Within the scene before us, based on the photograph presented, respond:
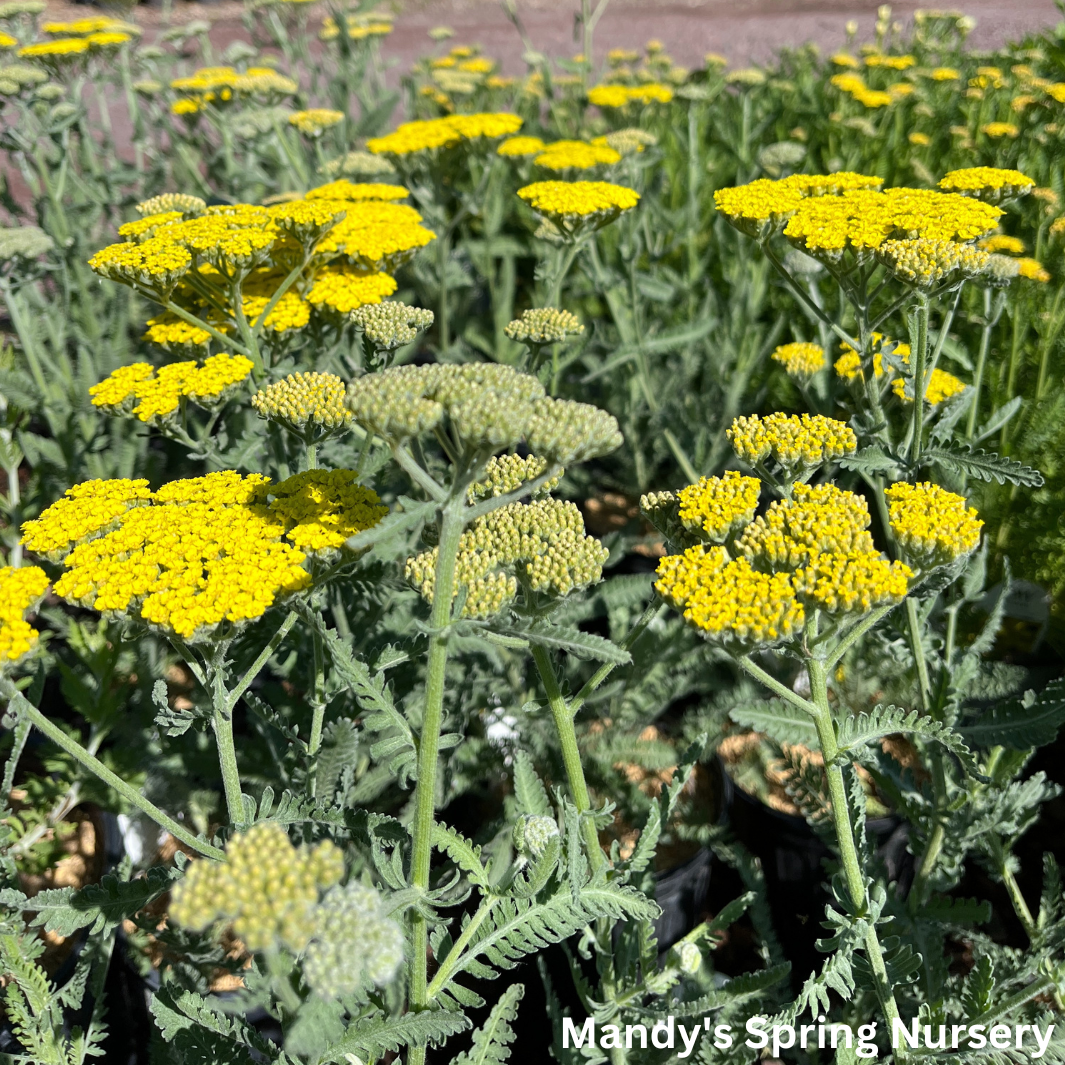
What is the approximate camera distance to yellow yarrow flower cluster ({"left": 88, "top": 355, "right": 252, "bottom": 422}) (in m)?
2.04

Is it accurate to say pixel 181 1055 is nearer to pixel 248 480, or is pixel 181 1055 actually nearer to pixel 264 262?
pixel 248 480

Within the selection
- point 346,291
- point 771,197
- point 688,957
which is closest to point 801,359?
point 771,197

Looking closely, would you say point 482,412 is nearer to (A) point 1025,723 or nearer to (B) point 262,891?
(B) point 262,891

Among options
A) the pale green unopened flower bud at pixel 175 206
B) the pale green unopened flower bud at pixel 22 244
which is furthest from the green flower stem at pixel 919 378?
the pale green unopened flower bud at pixel 22 244

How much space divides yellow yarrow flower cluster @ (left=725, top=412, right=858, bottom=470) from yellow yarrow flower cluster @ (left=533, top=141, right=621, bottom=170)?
1803 mm

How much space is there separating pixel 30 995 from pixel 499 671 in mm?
1415

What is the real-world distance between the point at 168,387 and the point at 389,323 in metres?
0.57

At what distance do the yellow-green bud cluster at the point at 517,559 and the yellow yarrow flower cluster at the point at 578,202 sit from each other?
4.45 ft

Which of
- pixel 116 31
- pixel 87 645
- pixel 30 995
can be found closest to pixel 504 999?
pixel 30 995

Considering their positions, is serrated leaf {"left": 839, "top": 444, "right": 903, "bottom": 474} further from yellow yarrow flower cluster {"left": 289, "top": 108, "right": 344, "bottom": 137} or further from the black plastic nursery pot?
yellow yarrow flower cluster {"left": 289, "top": 108, "right": 344, "bottom": 137}

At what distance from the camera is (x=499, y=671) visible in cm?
264

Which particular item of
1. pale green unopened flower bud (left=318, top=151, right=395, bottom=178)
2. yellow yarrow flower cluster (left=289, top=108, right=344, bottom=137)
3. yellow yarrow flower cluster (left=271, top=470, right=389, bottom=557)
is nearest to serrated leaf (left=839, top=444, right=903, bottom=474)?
yellow yarrow flower cluster (left=271, top=470, right=389, bottom=557)

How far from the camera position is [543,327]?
7.89 ft

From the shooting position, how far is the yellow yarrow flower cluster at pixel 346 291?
2.35 meters
